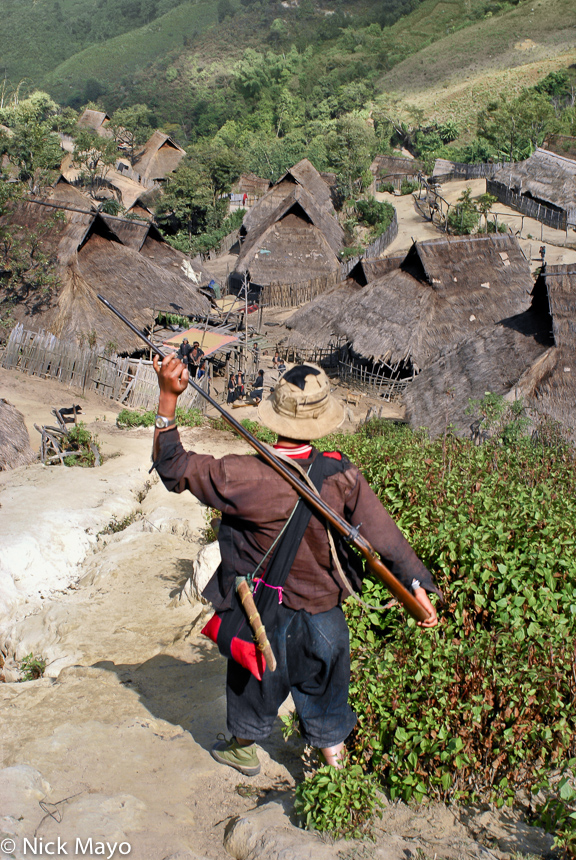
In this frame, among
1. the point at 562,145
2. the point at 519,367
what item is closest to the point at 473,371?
the point at 519,367

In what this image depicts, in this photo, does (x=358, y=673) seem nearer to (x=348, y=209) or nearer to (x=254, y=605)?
(x=254, y=605)

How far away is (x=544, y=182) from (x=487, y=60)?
35611 mm

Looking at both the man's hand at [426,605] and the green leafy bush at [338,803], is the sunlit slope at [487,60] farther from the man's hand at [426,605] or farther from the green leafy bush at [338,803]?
the green leafy bush at [338,803]

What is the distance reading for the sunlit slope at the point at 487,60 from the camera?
49.3 meters

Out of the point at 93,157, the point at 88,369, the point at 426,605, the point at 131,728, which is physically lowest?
the point at 93,157

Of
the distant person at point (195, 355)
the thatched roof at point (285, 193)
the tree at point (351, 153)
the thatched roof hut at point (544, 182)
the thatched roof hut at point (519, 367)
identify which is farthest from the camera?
the tree at point (351, 153)

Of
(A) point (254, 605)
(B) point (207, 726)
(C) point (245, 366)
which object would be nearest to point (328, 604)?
(A) point (254, 605)

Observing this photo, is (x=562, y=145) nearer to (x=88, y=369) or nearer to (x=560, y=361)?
(x=560, y=361)

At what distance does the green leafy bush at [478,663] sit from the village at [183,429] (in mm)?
184

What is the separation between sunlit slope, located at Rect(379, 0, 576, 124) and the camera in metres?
49.3

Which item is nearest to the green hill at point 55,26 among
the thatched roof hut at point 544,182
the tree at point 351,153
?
the tree at point 351,153

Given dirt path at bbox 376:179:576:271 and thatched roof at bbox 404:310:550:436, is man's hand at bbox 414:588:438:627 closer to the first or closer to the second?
thatched roof at bbox 404:310:550:436

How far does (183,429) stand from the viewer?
1206cm

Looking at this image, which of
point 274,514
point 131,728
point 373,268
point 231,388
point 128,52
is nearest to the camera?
point 274,514
